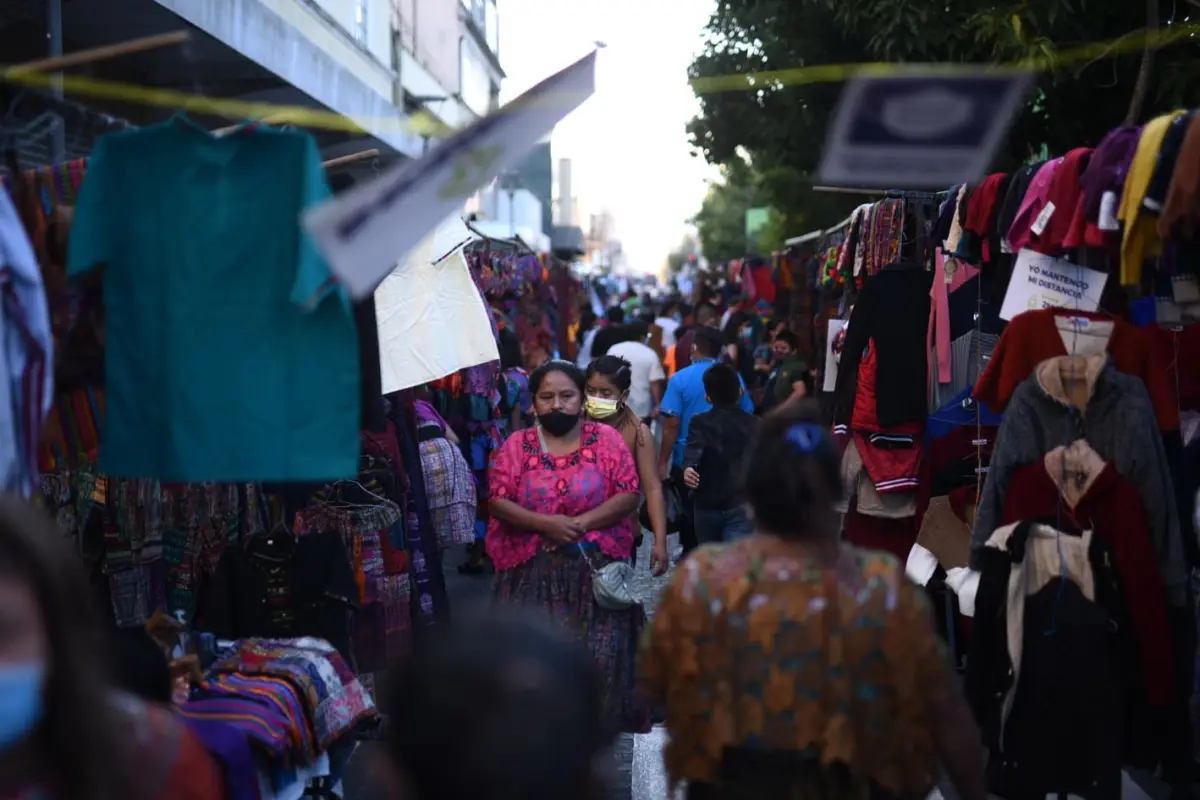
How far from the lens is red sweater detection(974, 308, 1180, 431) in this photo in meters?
5.73

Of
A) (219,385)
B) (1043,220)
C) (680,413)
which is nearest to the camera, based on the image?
(219,385)

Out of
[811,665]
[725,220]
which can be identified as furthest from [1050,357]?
[725,220]

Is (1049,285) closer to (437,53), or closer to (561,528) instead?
(561,528)

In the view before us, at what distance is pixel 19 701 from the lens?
2.43 m

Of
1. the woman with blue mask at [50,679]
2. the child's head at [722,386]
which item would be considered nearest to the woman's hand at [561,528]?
the child's head at [722,386]

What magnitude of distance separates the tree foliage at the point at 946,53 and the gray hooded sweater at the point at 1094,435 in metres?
1.73

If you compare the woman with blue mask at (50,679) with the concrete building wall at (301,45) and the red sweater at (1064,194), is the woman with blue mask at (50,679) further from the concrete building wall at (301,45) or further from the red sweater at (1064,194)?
the red sweater at (1064,194)

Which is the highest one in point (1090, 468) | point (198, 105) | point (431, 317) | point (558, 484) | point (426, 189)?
point (198, 105)

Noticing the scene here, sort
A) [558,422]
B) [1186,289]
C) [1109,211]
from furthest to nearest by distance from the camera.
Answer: [558,422] → [1186,289] → [1109,211]

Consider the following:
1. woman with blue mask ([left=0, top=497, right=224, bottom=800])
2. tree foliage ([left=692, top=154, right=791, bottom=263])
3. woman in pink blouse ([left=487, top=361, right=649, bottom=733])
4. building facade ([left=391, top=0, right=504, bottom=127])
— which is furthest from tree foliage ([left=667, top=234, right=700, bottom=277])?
woman with blue mask ([left=0, top=497, right=224, bottom=800])

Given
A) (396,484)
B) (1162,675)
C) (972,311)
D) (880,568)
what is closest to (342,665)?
(396,484)

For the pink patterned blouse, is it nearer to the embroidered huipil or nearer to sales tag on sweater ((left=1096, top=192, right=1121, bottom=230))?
sales tag on sweater ((left=1096, top=192, right=1121, bottom=230))

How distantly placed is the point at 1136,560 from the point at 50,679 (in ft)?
13.9

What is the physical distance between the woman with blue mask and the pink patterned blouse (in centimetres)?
338
